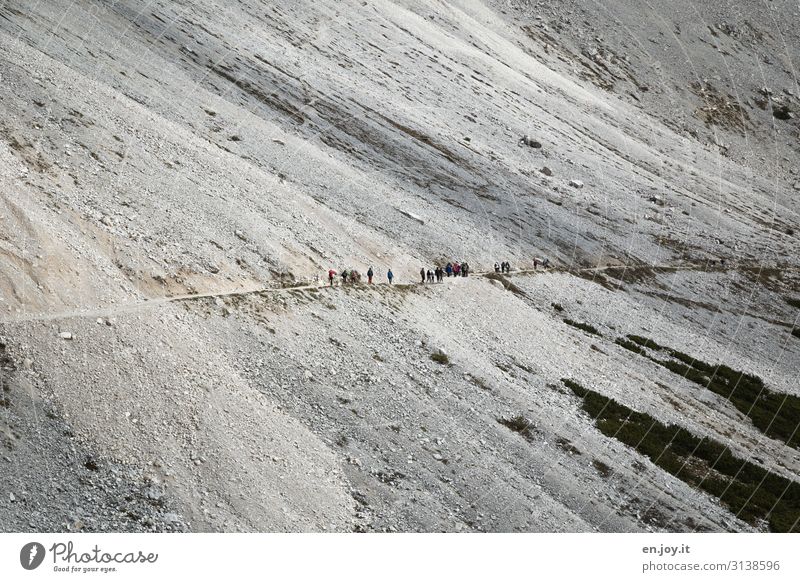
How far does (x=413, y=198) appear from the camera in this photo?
193ft

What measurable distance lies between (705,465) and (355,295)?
19313 millimetres

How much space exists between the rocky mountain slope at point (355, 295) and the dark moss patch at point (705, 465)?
19 cm

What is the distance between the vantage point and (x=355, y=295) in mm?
40625

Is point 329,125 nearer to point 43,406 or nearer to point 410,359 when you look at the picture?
point 410,359

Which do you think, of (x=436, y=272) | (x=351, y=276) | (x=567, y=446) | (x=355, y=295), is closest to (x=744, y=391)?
(x=567, y=446)

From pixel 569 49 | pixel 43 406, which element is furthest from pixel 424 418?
pixel 569 49

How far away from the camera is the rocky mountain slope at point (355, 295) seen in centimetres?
2727

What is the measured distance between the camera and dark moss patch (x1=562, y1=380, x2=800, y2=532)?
32.6m

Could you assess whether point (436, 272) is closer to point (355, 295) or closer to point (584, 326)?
point (355, 295)

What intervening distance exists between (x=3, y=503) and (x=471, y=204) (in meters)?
44.9

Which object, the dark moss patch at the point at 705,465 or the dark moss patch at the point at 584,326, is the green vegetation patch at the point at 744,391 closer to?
the dark moss patch at the point at 584,326

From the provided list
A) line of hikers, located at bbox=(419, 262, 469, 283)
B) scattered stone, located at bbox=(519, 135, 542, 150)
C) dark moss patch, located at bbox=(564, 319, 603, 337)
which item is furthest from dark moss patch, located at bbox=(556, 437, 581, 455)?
scattered stone, located at bbox=(519, 135, 542, 150)

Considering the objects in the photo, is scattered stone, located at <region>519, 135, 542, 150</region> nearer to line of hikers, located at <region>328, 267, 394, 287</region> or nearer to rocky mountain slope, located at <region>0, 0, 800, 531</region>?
rocky mountain slope, located at <region>0, 0, 800, 531</region>

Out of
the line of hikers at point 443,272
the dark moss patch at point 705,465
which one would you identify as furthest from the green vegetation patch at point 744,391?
the line of hikers at point 443,272
